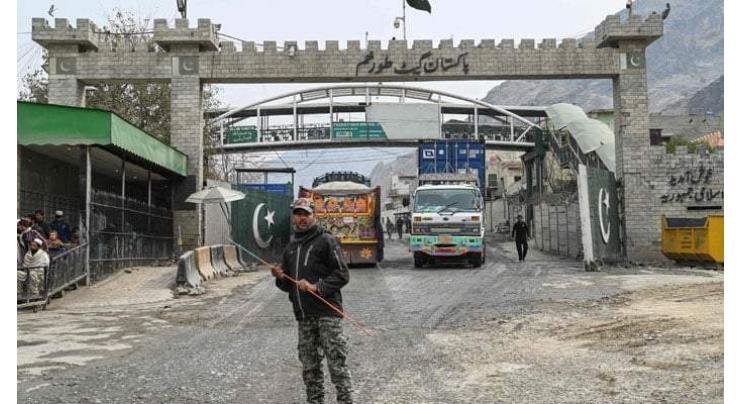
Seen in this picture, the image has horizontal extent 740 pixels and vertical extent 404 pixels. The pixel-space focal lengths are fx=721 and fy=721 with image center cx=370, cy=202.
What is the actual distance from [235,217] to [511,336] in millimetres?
16474

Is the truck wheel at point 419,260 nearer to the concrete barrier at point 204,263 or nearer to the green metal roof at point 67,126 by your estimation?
the concrete barrier at point 204,263

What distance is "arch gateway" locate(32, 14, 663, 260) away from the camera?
26.1 m

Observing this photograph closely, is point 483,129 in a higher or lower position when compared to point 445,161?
higher

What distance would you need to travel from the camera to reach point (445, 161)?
31172 mm

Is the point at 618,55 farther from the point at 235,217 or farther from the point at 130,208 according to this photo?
the point at 130,208

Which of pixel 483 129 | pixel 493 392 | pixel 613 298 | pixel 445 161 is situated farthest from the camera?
pixel 483 129

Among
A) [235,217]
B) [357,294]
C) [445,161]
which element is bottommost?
[357,294]

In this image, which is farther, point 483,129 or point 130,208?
point 483,129

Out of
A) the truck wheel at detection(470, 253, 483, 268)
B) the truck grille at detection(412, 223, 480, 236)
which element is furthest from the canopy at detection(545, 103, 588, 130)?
the truck grille at detection(412, 223, 480, 236)

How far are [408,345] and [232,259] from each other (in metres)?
14.4

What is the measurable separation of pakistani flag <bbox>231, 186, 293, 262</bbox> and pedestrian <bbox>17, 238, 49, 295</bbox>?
11.3 m

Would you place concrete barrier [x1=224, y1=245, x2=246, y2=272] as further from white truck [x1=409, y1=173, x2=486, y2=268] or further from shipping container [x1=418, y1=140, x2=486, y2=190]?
shipping container [x1=418, y1=140, x2=486, y2=190]

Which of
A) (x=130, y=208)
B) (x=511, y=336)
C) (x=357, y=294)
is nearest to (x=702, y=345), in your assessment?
(x=511, y=336)

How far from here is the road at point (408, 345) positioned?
7.02 metres
